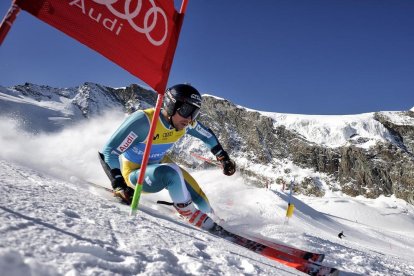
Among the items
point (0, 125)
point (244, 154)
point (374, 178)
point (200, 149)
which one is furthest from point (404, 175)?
point (0, 125)

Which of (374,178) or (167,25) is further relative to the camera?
(374,178)

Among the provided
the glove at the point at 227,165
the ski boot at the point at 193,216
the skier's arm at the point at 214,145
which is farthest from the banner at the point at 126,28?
the glove at the point at 227,165

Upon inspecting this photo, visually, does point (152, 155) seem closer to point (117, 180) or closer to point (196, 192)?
point (196, 192)

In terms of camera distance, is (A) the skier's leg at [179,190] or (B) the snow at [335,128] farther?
(B) the snow at [335,128]

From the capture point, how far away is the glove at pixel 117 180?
364 cm

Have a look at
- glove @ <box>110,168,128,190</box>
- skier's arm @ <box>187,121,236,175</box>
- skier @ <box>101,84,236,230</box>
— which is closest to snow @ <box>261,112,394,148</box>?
skier's arm @ <box>187,121,236,175</box>

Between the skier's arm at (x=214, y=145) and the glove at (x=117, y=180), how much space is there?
6.88ft

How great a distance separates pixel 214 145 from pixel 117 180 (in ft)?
8.68

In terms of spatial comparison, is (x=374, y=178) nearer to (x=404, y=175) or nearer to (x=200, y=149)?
(x=404, y=175)

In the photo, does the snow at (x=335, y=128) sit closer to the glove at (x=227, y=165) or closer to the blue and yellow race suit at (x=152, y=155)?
the glove at (x=227, y=165)

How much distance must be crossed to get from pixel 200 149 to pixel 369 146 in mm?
63375

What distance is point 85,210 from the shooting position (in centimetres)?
238

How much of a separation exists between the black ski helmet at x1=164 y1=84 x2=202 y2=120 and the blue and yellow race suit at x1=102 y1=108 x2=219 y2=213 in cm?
24

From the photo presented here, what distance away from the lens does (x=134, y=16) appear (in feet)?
10.1
